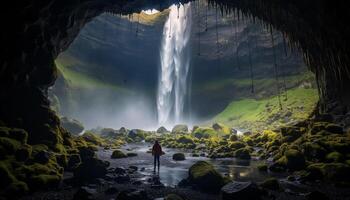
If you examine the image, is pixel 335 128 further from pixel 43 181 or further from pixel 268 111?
pixel 268 111

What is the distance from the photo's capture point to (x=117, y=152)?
2788 cm

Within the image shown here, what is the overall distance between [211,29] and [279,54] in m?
20.6

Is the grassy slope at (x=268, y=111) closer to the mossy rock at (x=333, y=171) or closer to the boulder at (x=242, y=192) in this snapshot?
the mossy rock at (x=333, y=171)

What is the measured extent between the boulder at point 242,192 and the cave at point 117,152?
0.14 feet

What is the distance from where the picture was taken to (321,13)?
61.8 feet

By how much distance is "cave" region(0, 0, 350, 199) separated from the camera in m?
14.1

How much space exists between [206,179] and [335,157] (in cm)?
869

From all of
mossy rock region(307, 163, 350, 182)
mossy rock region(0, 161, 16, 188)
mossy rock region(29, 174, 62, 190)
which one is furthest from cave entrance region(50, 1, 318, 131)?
mossy rock region(0, 161, 16, 188)

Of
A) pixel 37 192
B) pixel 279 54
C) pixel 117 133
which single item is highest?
pixel 279 54

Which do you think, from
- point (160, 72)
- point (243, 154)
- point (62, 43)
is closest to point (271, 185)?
point (243, 154)

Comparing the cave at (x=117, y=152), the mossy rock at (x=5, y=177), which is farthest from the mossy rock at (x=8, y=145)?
the mossy rock at (x=5, y=177)

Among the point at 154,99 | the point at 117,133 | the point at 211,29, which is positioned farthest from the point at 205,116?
the point at 117,133

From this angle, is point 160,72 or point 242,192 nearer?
point 242,192

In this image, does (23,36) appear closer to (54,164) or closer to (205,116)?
(54,164)
